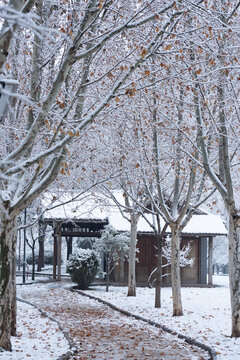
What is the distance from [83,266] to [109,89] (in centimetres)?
1697

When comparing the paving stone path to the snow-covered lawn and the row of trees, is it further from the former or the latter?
the row of trees

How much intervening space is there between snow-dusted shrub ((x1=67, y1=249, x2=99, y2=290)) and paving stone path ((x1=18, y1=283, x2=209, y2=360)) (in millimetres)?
6028

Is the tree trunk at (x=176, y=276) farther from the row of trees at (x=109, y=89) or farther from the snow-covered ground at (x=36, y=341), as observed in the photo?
the snow-covered ground at (x=36, y=341)

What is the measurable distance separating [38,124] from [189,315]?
36.4 feet

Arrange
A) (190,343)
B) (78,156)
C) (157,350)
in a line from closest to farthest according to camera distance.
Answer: (157,350)
(190,343)
(78,156)

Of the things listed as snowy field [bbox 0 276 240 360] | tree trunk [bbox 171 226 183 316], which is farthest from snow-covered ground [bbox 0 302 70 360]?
tree trunk [bbox 171 226 183 316]

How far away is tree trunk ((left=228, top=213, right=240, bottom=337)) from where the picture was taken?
10938 millimetres

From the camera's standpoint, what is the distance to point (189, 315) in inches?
639

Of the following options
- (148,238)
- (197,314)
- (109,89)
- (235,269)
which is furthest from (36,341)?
(148,238)

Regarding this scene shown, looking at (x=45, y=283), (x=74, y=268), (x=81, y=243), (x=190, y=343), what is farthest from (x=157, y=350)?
(x=81, y=243)

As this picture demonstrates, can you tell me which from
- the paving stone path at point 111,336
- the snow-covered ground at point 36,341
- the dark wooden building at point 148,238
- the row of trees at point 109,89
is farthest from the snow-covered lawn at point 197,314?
the dark wooden building at point 148,238

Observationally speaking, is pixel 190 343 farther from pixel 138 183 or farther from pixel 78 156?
pixel 138 183

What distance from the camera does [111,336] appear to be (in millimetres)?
12250

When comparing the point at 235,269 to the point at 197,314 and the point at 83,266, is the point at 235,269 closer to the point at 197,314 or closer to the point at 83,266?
the point at 197,314
